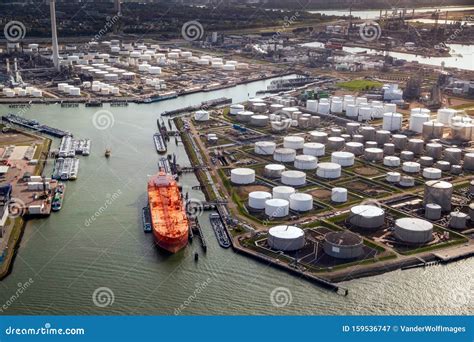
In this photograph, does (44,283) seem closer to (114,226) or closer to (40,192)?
(114,226)

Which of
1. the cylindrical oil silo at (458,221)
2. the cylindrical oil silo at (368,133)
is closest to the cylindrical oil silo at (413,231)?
the cylindrical oil silo at (458,221)

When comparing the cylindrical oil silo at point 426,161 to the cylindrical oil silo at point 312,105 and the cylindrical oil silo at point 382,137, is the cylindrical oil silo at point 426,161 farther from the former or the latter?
the cylindrical oil silo at point 312,105

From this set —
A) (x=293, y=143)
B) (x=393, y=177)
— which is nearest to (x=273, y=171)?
(x=293, y=143)

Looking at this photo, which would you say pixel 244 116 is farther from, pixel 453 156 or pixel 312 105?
pixel 453 156

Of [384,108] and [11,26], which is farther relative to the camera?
[11,26]

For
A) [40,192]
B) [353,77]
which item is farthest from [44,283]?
[353,77]

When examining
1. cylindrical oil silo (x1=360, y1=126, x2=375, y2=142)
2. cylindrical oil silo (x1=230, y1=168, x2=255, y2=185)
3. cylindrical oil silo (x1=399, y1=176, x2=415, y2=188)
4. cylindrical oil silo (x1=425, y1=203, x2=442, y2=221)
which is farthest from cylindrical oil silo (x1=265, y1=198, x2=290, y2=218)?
cylindrical oil silo (x1=360, y1=126, x2=375, y2=142)
